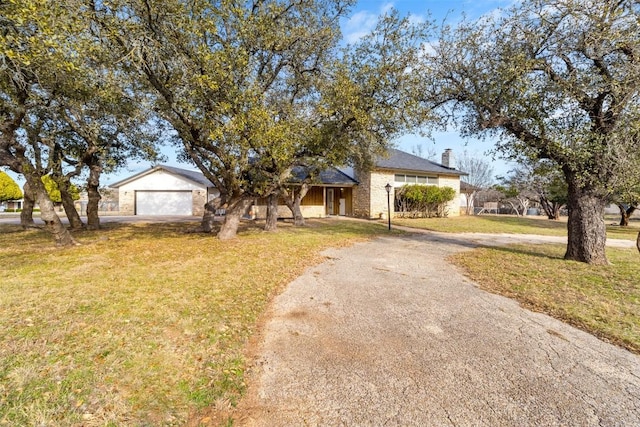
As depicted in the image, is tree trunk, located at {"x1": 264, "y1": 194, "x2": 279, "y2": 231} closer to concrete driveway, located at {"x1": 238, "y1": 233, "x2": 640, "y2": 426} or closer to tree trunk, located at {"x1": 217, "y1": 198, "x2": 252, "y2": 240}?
tree trunk, located at {"x1": 217, "y1": 198, "x2": 252, "y2": 240}

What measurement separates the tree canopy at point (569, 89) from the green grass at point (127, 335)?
6772mm

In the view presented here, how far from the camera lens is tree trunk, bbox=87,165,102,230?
12570mm

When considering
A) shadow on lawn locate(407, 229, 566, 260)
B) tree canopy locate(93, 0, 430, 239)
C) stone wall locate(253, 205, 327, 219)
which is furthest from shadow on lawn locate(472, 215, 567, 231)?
tree canopy locate(93, 0, 430, 239)

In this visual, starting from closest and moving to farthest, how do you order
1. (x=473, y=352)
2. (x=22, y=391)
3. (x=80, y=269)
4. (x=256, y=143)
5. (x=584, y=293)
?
1. (x=22, y=391)
2. (x=473, y=352)
3. (x=584, y=293)
4. (x=80, y=269)
5. (x=256, y=143)

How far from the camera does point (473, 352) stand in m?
3.25

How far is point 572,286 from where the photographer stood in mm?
5664

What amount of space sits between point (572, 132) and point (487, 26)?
3.53m

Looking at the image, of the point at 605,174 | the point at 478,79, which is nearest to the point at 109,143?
the point at 478,79

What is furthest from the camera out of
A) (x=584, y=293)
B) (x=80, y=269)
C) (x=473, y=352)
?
(x=80, y=269)

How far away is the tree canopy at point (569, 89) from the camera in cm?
637

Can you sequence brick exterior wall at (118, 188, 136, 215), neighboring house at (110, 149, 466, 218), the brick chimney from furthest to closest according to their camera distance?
the brick chimney < brick exterior wall at (118, 188, 136, 215) < neighboring house at (110, 149, 466, 218)

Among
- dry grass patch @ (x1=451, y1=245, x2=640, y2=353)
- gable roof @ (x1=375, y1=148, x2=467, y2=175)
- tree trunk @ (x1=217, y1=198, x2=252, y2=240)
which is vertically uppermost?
gable roof @ (x1=375, y1=148, x2=467, y2=175)

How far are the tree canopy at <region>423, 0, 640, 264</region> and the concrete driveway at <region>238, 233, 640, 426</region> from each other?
4.67m

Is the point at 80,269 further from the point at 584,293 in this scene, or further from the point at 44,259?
the point at 584,293
